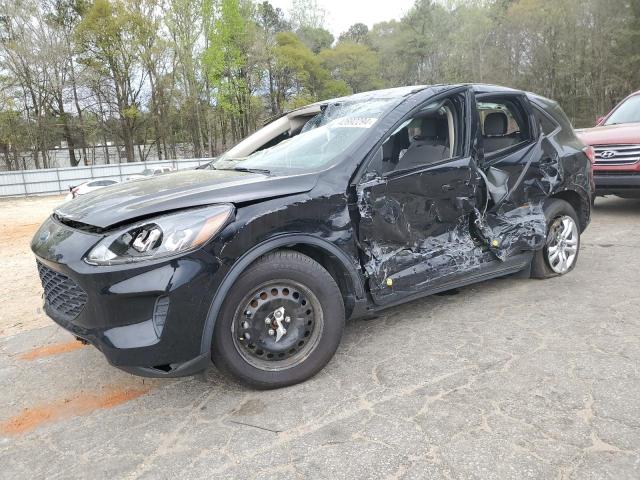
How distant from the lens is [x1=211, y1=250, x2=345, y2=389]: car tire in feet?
8.51

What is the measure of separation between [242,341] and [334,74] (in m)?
47.7

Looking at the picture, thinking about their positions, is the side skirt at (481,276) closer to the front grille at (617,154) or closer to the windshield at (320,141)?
the windshield at (320,141)

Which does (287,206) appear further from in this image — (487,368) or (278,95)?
(278,95)

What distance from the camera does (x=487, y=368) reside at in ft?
9.66

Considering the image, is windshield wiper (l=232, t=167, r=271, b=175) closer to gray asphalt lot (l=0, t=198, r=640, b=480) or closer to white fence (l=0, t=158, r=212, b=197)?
gray asphalt lot (l=0, t=198, r=640, b=480)

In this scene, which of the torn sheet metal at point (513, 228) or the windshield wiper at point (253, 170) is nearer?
the windshield wiper at point (253, 170)

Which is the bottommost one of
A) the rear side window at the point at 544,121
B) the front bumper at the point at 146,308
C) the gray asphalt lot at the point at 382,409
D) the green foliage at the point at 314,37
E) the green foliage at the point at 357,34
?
the gray asphalt lot at the point at 382,409

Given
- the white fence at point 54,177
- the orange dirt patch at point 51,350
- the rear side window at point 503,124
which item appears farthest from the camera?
the white fence at point 54,177

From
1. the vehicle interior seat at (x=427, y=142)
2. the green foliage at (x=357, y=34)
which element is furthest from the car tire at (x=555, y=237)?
the green foliage at (x=357, y=34)

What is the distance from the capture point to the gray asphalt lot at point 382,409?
7.11 ft

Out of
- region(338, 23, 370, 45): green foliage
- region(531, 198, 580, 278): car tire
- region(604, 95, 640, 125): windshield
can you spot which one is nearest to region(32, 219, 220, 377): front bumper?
region(531, 198, 580, 278): car tire

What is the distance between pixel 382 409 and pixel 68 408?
1.76 m

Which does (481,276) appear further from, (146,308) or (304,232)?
(146,308)

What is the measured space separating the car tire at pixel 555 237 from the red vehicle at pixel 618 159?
287cm
